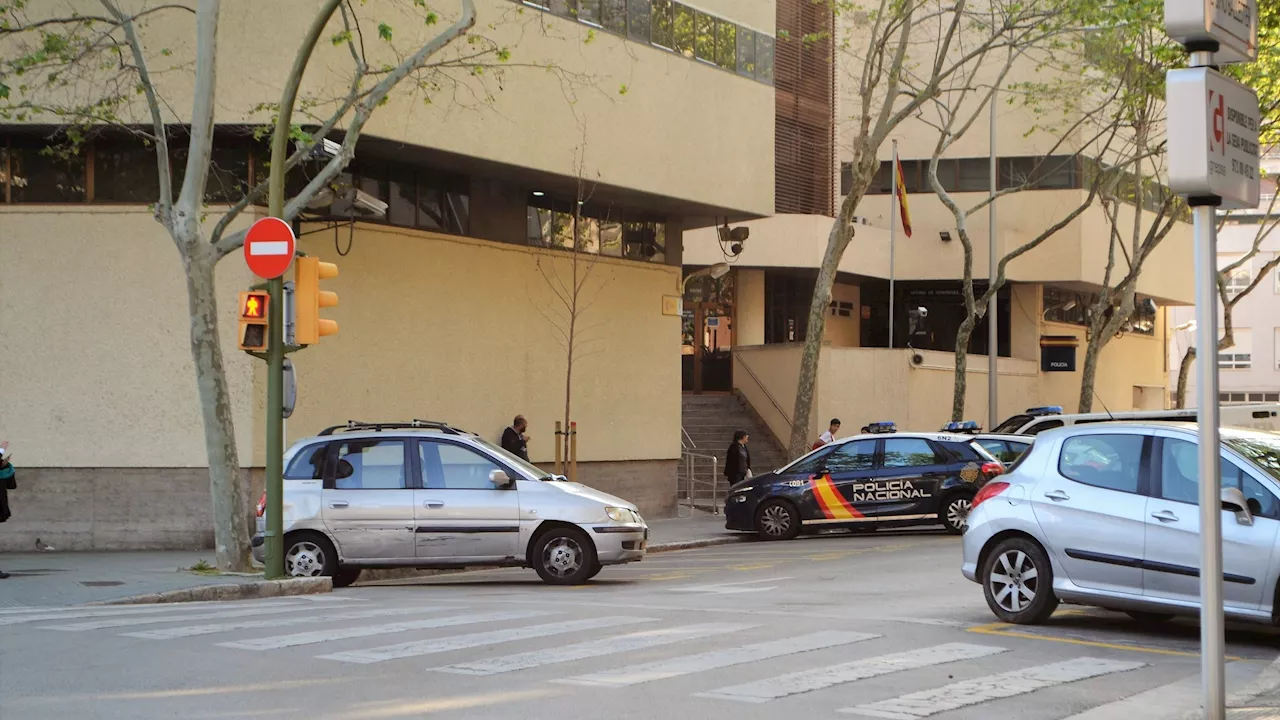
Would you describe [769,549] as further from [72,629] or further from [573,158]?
[72,629]

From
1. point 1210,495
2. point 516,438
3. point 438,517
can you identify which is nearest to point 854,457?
point 516,438

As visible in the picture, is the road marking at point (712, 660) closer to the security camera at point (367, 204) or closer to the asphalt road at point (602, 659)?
the asphalt road at point (602, 659)

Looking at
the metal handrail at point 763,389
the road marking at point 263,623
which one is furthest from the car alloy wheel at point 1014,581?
the metal handrail at point 763,389

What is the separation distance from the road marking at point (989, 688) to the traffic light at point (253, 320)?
8.46 metres

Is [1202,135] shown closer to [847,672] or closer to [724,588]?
[847,672]

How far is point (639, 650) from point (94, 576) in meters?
8.05

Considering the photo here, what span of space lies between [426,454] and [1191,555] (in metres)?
8.15

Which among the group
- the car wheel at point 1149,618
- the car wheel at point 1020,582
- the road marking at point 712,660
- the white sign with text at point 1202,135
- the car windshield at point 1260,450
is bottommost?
the car wheel at point 1149,618

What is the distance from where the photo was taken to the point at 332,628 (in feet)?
35.9

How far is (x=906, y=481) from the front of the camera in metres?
22.7

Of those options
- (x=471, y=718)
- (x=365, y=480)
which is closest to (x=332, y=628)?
(x=471, y=718)

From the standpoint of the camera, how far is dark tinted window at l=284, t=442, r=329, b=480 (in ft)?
51.6

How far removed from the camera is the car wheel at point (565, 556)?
51.1 ft

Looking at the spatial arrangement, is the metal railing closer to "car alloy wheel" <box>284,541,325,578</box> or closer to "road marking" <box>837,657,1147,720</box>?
"car alloy wheel" <box>284,541,325,578</box>
